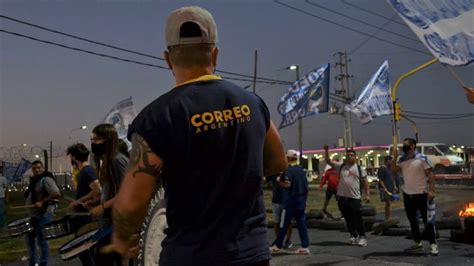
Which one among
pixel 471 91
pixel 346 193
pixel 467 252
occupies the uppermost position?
pixel 471 91

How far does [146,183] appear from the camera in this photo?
1.71 meters

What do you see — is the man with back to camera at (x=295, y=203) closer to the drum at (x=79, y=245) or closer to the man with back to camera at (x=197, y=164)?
the drum at (x=79, y=245)

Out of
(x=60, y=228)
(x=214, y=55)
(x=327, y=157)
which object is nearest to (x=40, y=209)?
(x=60, y=228)

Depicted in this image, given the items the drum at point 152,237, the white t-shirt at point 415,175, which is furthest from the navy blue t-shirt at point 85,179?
the white t-shirt at point 415,175

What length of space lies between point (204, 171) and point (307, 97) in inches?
652

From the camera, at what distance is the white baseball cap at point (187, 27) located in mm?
1849

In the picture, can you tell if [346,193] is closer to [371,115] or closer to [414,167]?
[414,167]

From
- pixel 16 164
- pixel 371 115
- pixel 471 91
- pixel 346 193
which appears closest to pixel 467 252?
pixel 346 193

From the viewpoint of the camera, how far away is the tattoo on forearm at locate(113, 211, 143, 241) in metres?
1.72

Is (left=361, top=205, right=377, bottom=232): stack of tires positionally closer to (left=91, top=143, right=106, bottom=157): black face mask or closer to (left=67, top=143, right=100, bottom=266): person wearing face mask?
(left=67, top=143, right=100, bottom=266): person wearing face mask

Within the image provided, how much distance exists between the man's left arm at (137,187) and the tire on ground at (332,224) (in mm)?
10412

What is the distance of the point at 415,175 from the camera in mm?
8266

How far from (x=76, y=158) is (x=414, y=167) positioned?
529 centimetres

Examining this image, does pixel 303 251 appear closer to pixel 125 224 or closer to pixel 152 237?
pixel 152 237
